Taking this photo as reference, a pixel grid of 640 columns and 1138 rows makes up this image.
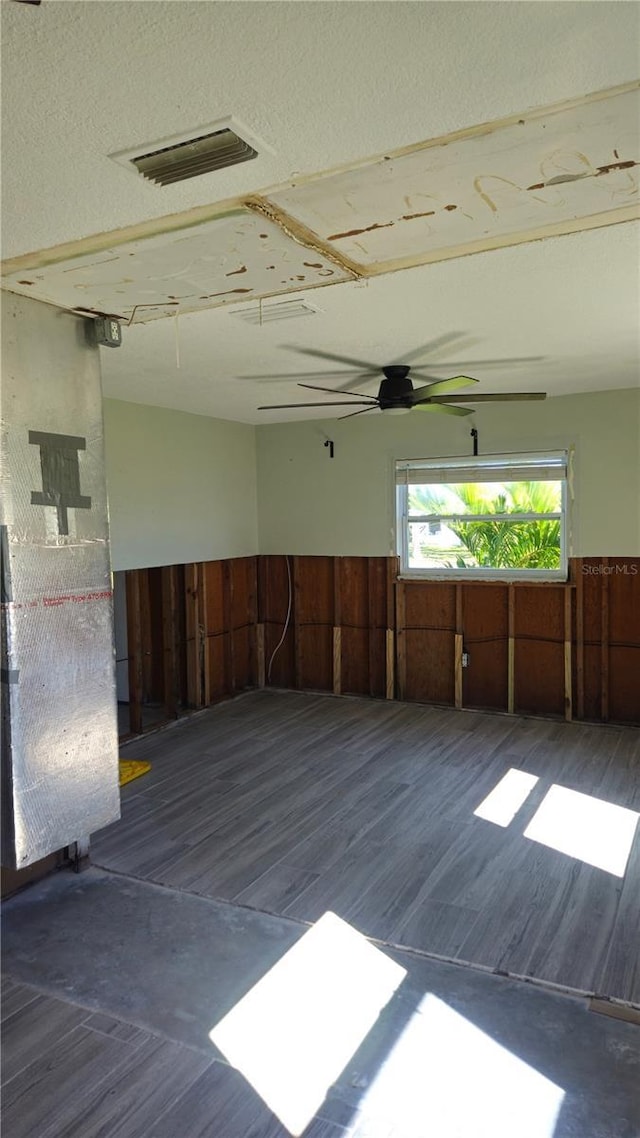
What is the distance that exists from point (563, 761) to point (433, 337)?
10.1ft

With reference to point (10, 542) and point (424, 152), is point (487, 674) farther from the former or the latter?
point (424, 152)

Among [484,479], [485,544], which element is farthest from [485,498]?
[485,544]

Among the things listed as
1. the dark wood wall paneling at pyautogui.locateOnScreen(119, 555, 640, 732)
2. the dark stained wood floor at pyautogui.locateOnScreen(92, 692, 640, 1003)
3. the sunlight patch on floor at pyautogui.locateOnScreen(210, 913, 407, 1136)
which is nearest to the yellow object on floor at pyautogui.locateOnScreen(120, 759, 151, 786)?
the dark stained wood floor at pyautogui.locateOnScreen(92, 692, 640, 1003)

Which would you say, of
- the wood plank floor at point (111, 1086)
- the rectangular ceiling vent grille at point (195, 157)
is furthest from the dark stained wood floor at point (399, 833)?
the rectangular ceiling vent grille at point (195, 157)

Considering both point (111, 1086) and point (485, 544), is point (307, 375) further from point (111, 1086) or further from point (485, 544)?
point (111, 1086)

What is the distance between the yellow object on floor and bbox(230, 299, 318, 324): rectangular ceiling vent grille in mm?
3081

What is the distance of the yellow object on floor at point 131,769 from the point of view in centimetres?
471

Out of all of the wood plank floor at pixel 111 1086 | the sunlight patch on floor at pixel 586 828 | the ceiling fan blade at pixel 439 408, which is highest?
the ceiling fan blade at pixel 439 408

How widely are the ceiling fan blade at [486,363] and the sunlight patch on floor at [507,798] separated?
107 inches

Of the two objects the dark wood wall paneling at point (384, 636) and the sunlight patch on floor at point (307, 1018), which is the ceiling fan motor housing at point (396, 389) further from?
the sunlight patch on floor at point (307, 1018)

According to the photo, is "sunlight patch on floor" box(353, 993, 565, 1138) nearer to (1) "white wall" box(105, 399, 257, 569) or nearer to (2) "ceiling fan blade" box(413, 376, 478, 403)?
(2) "ceiling fan blade" box(413, 376, 478, 403)

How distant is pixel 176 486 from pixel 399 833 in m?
3.47

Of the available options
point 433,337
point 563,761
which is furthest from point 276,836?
point 433,337

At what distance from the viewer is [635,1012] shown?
7.94ft
